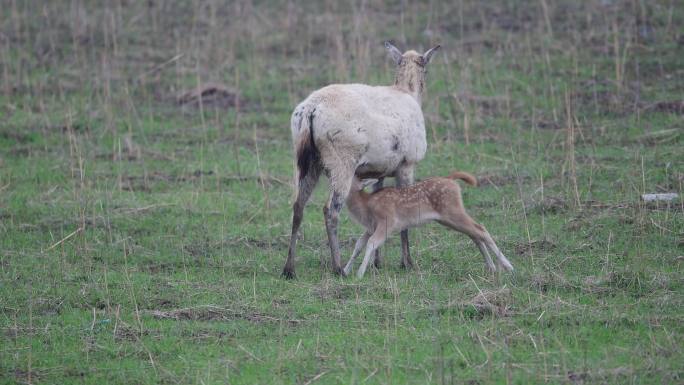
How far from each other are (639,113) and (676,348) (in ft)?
23.8

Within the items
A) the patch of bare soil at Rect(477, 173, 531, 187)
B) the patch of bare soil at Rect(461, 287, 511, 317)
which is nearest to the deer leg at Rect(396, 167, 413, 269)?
the patch of bare soil at Rect(461, 287, 511, 317)

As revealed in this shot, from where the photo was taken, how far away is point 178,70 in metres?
15.6

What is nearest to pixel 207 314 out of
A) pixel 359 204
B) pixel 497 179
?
pixel 359 204

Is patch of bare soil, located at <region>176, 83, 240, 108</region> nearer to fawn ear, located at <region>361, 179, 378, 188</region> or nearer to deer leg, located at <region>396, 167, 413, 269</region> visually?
deer leg, located at <region>396, 167, 413, 269</region>

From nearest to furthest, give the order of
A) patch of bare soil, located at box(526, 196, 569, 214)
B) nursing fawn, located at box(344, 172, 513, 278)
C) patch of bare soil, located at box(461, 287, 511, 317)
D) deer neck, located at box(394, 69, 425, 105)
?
patch of bare soil, located at box(461, 287, 511, 317), nursing fawn, located at box(344, 172, 513, 278), deer neck, located at box(394, 69, 425, 105), patch of bare soil, located at box(526, 196, 569, 214)

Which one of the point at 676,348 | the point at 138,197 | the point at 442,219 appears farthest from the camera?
the point at 138,197

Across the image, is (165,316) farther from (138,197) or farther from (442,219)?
(138,197)

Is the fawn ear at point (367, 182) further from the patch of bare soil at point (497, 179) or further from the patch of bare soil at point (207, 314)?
the patch of bare soil at point (497, 179)

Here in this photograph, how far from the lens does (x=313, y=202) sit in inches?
444

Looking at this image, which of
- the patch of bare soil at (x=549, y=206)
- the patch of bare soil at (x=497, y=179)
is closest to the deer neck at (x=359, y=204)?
the patch of bare soil at (x=549, y=206)

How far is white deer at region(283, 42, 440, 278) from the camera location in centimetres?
860

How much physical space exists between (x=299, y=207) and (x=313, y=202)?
2.49 meters

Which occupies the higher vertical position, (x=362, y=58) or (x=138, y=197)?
(x=362, y=58)

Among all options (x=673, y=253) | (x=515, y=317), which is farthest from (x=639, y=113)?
(x=515, y=317)
